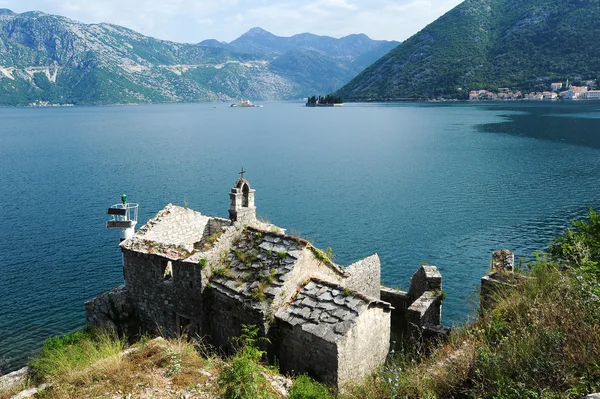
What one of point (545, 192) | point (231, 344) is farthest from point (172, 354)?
point (545, 192)

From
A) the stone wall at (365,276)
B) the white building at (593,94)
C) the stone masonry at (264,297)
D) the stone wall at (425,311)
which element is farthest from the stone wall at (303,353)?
the white building at (593,94)

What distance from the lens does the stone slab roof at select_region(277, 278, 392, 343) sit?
12328 millimetres

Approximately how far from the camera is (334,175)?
64625 mm

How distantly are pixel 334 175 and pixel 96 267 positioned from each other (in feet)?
126

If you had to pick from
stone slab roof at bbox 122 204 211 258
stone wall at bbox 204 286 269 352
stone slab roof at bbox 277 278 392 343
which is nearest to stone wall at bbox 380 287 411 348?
stone slab roof at bbox 277 278 392 343

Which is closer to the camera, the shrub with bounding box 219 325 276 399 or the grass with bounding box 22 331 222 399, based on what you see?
the shrub with bounding box 219 325 276 399

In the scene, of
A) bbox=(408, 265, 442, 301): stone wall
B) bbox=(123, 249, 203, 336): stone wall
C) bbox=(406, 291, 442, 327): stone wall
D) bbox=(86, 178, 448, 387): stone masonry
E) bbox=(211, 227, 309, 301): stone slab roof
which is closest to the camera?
bbox=(86, 178, 448, 387): stone masonry

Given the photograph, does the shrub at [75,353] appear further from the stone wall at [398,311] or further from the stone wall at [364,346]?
the stone wall at [398,311]

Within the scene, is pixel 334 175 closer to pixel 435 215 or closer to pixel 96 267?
pixel 435 215

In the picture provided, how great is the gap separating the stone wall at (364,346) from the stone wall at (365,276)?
10.9 feet

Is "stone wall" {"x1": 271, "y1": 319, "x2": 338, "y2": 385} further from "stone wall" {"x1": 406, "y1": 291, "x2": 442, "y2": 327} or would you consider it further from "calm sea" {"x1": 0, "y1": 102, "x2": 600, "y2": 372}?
"calm sea" {"x1": 0, "y1": 102, "x2": 600, "y2": 372}

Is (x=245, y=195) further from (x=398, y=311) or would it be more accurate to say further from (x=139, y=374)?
(x=398, y=311)

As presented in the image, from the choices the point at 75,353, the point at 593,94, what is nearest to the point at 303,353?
the point at 75,353

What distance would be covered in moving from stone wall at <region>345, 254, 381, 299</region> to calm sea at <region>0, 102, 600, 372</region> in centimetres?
390
